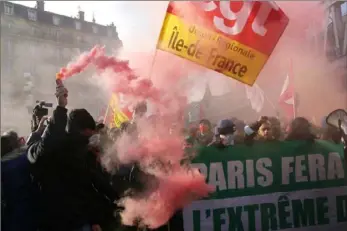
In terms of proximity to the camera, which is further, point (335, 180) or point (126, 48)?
point (335, 180)

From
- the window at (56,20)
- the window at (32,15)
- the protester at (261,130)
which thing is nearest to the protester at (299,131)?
the protester at (261,130)

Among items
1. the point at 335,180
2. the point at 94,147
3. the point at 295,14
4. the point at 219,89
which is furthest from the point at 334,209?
the point at 94,147

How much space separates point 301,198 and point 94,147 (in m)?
1.88

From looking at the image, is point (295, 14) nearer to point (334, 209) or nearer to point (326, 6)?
point (326, 6)

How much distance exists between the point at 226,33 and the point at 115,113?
3.94ft

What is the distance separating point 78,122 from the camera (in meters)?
3.38

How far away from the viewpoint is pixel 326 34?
4.09m

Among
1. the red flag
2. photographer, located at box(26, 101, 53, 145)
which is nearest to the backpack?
photographer, located at box(26, 101, 53, 145)

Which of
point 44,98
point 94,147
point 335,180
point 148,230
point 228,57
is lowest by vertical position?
point 148,230

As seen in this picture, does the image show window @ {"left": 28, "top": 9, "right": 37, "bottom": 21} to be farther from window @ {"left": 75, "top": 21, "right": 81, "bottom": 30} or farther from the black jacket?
the black jacket

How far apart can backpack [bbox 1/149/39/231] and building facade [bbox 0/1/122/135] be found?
274 mm

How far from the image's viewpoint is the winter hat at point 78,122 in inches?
132

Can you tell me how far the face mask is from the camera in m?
3.80

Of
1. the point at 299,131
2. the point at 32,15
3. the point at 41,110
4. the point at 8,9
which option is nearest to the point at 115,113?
the point at 41,110
